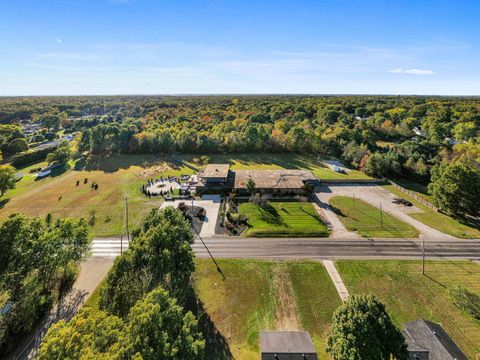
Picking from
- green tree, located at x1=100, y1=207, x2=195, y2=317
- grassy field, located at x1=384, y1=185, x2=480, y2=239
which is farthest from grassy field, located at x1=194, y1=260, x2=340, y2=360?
grassy field, located at x1=384, y1=185, x2=480, y2=239

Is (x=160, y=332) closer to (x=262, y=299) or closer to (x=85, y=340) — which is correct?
(x=85, y=340)

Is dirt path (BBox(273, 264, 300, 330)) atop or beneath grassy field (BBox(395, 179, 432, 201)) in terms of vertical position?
beneath

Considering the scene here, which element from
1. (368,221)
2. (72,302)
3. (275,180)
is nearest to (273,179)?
(275,180)

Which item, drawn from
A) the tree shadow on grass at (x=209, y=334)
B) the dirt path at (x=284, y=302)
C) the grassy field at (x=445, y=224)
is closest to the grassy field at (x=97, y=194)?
the tree shadow on grass at (x=209, y=334)

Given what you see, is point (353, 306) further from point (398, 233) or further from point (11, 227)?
point (11, 227)

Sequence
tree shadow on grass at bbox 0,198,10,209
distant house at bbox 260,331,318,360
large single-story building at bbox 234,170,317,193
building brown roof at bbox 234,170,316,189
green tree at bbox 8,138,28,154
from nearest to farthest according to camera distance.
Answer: distant house at bbox 260,331,318,360
tree shadow on grass at bbox 0,198,10,209
large single-story building at bbox 234,170,317,193
building brown roof at bbox 234,170,316,189
green tree at bbox 8,138,28,154

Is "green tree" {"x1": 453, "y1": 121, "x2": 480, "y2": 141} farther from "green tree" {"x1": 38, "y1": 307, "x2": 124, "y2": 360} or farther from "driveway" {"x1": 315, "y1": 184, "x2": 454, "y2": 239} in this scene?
"green tree" {"x1": 38, "y1": 307, "x2": 124, "y2": 360}
